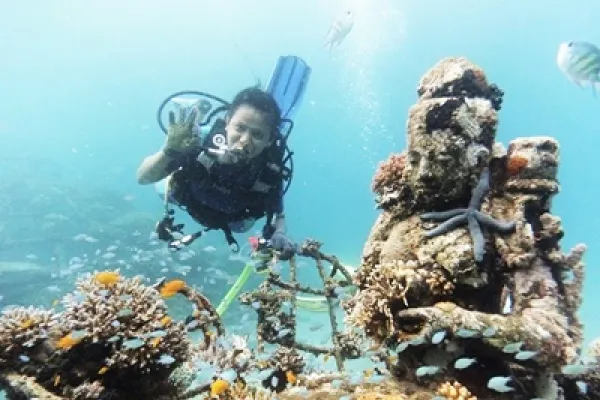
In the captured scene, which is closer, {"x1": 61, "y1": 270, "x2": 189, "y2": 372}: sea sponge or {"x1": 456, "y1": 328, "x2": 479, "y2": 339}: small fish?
{"x1": 456, "y1": 328, "x2": 479, "y2": 339}: small fish

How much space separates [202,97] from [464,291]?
19.2 feet

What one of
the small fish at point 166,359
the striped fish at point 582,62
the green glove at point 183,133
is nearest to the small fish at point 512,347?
the small fish at point 166,359

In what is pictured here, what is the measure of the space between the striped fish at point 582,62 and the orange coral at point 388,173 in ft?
16.2

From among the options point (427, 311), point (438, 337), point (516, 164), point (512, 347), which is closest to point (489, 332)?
point (512, 347)

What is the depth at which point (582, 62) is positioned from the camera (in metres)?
8.28

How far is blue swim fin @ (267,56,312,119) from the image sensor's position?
9.43 metres

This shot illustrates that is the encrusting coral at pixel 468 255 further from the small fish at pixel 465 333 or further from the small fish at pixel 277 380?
the small fish at pixel 277 380

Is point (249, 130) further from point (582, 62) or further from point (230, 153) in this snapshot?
point (582, 62)

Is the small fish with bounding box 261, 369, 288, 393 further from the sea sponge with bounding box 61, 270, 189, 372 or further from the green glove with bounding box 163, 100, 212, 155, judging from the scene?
the green glove with bounding box 163, 100, 212, 155

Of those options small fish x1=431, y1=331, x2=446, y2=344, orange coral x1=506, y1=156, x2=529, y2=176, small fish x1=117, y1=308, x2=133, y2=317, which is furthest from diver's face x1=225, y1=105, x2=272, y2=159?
small fish x1=431, y1=331, x2=446, y2=344

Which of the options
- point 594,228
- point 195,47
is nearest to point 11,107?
point 195,47

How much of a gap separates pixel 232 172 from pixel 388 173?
2544 millimetres

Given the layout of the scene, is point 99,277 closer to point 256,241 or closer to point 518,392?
point 256,241

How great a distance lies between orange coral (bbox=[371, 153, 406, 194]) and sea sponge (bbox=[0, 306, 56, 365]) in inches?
141
